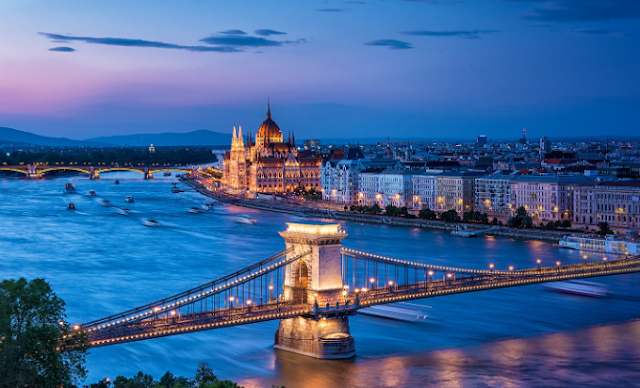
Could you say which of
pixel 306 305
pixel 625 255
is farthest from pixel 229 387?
pixel 625 255

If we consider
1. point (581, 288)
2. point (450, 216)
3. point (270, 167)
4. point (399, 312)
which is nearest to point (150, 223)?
point (450, 216)

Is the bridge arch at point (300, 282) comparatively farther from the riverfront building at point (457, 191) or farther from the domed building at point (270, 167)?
the domed building at point (270, 167)

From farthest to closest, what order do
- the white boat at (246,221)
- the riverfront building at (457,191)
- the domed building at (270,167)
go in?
the domed building at (270,167)
the riverfront building at (457,191)
the white boat at (246,221)

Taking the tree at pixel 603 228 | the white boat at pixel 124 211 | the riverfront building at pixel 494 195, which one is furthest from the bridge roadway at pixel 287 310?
the white boat at pixel 124 211

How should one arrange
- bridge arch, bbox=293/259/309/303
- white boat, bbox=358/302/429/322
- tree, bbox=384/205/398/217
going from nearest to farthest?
1. bridge arch, bbox=293/259/309/303
2. white boat, bbox=358/302/429/322
3. tree, bbox=384/205/398/217

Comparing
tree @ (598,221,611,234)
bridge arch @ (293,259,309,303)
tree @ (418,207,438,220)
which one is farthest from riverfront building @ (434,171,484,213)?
bridge arch @ (293,259,309,303)

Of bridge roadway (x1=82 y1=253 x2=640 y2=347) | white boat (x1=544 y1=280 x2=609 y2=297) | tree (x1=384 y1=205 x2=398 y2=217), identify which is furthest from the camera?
tree (x1=384 y1=205 x2=398 y2=217)

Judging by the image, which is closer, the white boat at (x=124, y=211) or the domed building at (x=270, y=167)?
the white boat at (x=124, y=211)

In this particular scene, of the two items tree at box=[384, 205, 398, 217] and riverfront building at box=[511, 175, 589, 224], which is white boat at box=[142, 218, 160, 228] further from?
riverfront building at box=[511, 175, 589, 224]
